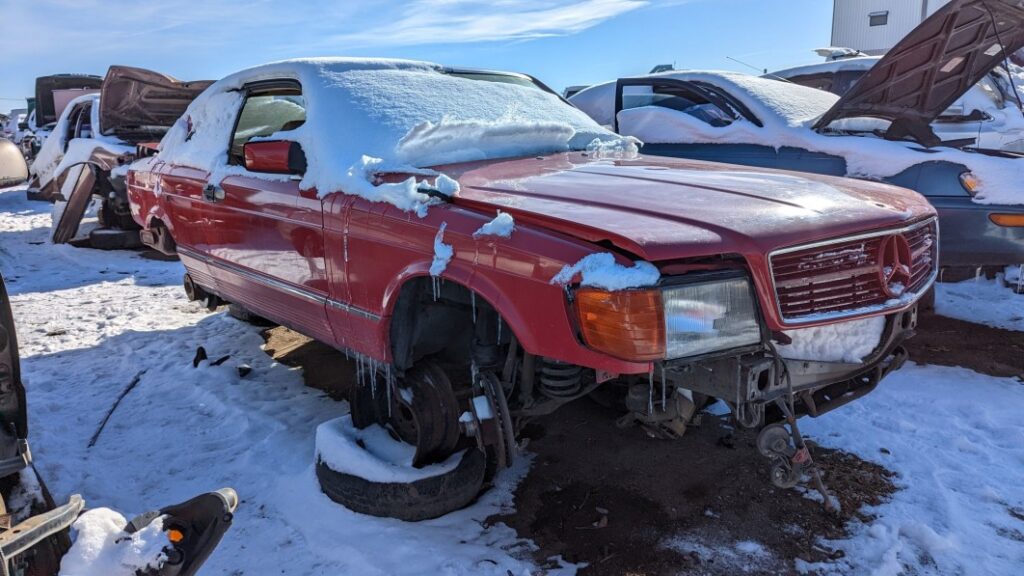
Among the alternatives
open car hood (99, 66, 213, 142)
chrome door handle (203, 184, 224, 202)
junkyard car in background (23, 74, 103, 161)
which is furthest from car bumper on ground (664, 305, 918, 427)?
junkyard car in background (23, 74, 103, 161)

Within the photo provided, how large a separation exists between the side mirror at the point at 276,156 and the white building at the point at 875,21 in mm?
22909

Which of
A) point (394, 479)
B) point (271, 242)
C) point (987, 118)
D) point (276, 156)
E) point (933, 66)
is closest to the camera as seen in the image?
point (394, 479)

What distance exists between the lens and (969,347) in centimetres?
468

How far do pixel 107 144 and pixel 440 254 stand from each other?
26.9 ft

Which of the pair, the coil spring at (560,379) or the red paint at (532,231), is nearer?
the red paint at (532,231)

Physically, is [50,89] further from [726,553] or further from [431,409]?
[726,553]

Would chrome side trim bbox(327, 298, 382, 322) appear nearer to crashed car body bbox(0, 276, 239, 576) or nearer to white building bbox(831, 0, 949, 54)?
crashed car body bbox(0, 276, 239, 576)

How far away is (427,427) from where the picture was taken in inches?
113

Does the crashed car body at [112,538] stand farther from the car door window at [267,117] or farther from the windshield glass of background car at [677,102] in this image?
the windshield glass of background car at [677,102]

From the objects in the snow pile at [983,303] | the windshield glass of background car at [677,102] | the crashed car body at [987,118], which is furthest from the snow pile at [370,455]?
the crashed car body at [987,118]

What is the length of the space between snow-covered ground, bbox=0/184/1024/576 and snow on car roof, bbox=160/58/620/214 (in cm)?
127

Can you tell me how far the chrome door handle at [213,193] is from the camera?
Result: 12.6ft

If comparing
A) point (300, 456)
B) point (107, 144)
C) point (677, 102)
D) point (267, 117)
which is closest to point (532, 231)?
point (300, 456)

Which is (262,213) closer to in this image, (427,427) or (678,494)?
(427,427)
